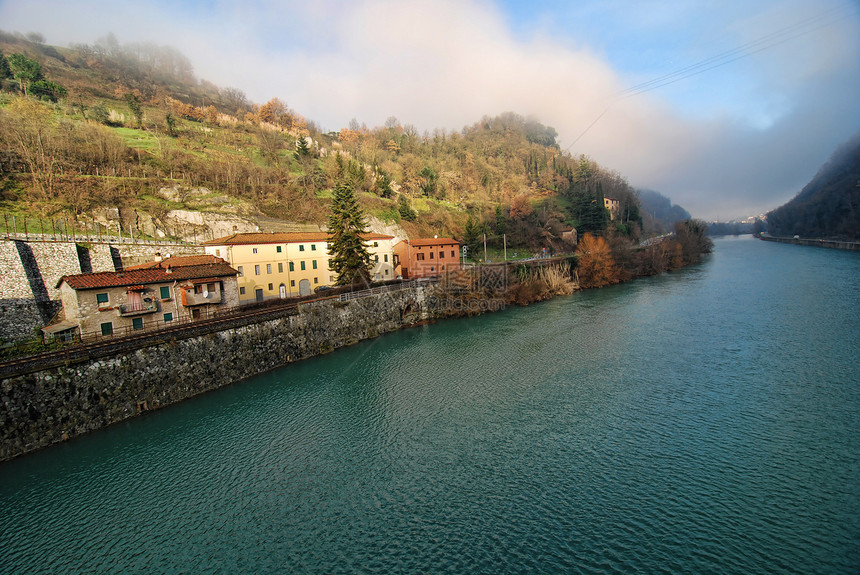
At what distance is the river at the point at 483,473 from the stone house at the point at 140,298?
7414 mm

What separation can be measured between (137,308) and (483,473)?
23544mm

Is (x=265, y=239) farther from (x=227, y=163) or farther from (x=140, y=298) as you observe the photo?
(x=227, y=163)

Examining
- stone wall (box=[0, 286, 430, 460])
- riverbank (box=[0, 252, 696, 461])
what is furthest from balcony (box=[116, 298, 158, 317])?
stone wall (box=[0, 286, 430, 460])

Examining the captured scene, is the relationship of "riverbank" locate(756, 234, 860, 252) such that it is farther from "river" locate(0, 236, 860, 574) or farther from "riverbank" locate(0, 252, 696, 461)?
"riverbank" locate(0, 252, 696, 461)

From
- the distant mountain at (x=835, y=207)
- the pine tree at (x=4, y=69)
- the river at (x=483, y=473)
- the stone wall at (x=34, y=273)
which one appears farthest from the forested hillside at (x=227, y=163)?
the distant mountain at (x=835, y=207)

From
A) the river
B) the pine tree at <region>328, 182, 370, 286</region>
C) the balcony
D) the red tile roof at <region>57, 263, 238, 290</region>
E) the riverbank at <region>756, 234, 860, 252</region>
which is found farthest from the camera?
the riverbank at <region>756, 234, 860, 252</region>

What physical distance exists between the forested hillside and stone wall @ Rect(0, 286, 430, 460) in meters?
22.5

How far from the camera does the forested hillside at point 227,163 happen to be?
126 ft

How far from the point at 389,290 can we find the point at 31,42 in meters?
115

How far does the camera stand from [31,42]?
81.6 meters

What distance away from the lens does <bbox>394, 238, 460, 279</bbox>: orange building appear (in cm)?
4812

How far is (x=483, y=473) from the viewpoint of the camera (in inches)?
523

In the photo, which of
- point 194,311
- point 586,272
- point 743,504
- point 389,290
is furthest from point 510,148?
point 743,504

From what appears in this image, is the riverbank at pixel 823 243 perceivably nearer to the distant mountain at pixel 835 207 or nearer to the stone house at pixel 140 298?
the distant mountain at pixel 835 207
